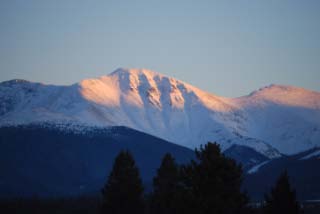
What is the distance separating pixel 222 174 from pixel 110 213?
18480mm

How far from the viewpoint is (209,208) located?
61.6 meters

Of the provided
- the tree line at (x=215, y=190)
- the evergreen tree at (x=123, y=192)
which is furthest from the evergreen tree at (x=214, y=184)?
the evergreen tree at (x=123, y=192)

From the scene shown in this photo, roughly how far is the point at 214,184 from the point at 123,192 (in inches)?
688

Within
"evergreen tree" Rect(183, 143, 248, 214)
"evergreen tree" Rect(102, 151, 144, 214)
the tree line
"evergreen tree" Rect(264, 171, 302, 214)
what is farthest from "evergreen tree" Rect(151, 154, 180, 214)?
"evergreen tree" Rect(183, 143, 248, 214)

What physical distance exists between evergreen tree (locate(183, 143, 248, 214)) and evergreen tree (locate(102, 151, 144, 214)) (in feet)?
51.1

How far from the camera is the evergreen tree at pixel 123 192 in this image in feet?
259

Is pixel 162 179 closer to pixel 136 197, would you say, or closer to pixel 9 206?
pixel 136 197

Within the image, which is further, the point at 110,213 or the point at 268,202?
the point at 110,213

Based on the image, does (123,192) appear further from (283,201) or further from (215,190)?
(215,190)

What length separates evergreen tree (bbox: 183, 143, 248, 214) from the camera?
203 feet

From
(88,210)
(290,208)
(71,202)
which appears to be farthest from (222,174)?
(71,202)

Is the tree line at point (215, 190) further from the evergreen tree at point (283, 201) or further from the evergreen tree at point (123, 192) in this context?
the evergreen tree at point (123, 192)

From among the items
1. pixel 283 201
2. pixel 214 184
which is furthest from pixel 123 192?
pixel 214 184

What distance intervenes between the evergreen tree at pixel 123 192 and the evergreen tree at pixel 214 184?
15588 mm
